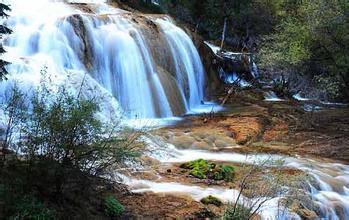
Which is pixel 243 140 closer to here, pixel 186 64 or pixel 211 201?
pixel 211 201

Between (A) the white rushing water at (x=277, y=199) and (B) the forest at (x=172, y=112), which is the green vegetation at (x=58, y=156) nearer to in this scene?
(B) the forest at (x=172, y=112)

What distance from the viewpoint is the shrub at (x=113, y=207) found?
28.1ft

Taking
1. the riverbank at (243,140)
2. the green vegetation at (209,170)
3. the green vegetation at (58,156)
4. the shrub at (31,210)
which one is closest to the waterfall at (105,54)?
the riverbank at (243,140)

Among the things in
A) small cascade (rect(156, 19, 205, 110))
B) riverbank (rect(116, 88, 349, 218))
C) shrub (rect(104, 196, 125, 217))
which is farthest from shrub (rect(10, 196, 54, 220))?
small cascade (rect(156, 19, 205, 110))

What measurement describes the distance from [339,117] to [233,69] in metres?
8.89

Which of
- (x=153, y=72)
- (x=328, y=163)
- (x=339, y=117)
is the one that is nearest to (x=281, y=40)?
(x=339, y=117)

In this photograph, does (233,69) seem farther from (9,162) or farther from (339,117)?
(9,162)

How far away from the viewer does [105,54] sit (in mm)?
19500

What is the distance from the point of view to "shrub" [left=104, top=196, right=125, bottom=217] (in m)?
8.56

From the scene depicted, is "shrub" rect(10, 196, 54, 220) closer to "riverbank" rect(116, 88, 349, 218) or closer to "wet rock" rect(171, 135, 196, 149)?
"riverbank" rect(116, 88, 349, 218)

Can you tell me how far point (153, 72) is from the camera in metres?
20.9

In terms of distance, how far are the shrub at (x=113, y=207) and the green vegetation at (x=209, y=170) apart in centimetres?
308

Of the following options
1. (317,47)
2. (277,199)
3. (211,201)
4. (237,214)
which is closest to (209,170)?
(211,201)

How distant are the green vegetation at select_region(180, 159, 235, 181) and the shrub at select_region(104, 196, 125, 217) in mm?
3079
